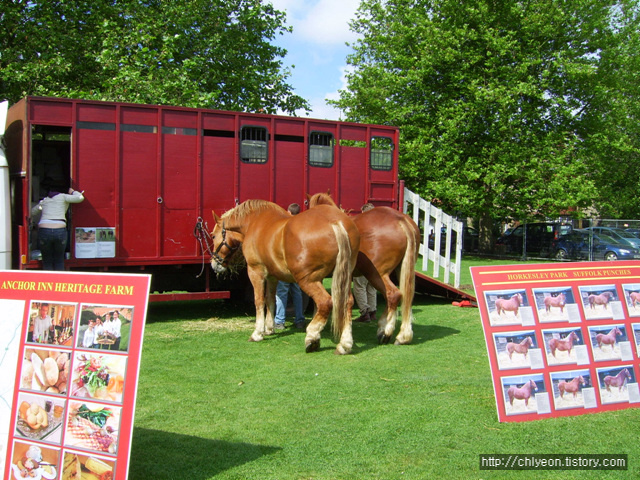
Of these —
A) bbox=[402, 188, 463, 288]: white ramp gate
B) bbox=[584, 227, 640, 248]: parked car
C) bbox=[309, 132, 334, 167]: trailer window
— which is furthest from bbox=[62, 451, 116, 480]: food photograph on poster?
bbox=[584, 227, 640, 248]: parked car

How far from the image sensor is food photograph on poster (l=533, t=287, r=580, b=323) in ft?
14.2

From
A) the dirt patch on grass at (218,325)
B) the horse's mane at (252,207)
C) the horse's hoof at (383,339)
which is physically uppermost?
the horse's mane at (252,207)

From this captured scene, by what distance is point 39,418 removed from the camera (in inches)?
119

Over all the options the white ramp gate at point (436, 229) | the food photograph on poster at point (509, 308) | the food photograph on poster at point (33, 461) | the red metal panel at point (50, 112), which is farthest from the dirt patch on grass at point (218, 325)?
the food photograph on poster at point (33, 461)

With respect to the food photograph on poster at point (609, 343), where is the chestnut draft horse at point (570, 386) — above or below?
below

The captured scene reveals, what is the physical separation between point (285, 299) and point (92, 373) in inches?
238

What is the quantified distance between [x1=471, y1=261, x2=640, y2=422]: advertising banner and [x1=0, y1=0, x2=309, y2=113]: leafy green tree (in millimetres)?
12465

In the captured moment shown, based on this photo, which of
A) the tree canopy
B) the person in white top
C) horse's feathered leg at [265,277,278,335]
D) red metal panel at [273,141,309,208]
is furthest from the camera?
the tree canopy

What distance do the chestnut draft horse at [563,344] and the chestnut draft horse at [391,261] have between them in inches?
118

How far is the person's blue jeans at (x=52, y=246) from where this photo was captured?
7.74m

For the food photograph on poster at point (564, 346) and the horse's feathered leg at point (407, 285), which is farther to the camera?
the horse's feathered leg at point (407, 285)

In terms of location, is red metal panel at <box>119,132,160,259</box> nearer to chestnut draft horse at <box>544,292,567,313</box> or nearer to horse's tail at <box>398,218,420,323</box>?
horse's tail at <box>398,218,420,323</box>

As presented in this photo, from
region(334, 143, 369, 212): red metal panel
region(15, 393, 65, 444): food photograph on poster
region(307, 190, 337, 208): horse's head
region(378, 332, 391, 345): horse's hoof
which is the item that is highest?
region(334, 143, 369, 212): red metal panel

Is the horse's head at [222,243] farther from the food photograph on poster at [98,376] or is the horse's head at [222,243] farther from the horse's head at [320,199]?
the food photograph on poster at [98,376]
